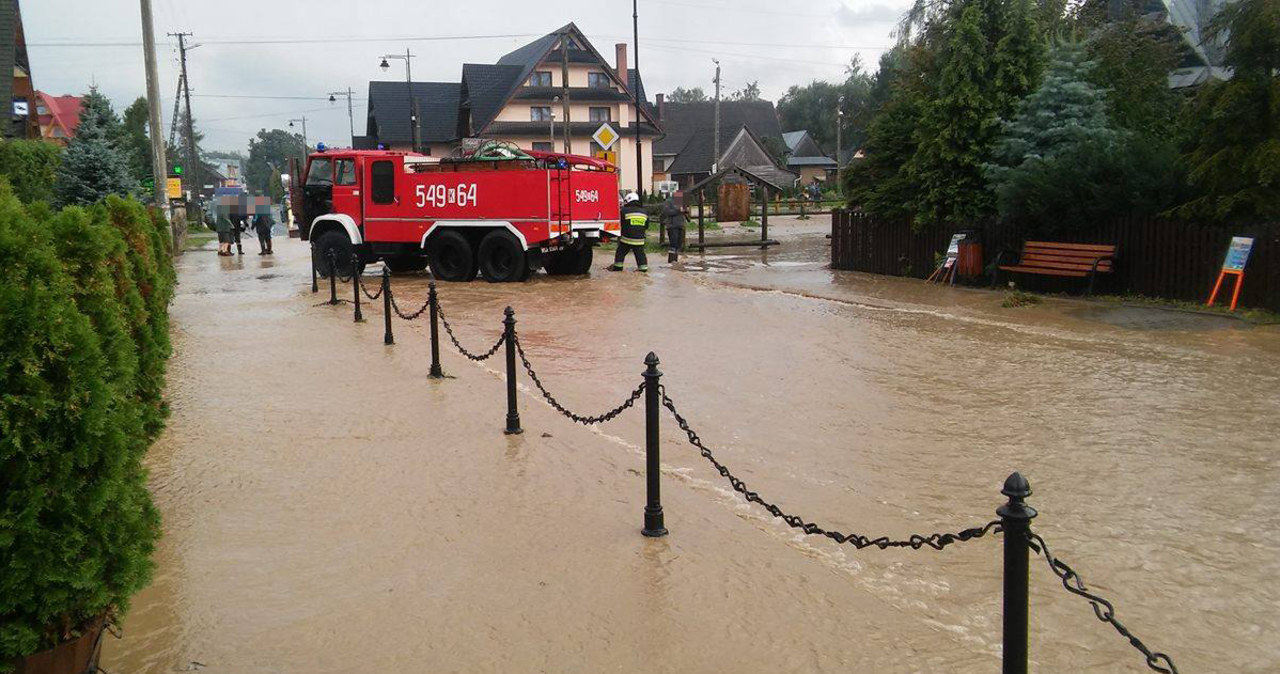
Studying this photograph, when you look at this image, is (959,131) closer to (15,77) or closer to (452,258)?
(452,258)

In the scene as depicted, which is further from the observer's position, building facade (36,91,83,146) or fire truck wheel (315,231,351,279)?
building facade (36,91,83,146)

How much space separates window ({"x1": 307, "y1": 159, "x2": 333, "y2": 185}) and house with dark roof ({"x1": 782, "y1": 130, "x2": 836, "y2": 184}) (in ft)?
239

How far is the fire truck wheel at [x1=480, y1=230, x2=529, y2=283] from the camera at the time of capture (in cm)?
2066

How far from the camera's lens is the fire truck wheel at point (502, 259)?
2066cm

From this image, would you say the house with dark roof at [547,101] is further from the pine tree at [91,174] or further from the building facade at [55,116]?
the pine tree at [91,174]

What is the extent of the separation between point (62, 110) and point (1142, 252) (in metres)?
85.2

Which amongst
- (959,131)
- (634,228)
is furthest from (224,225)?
(959,131)

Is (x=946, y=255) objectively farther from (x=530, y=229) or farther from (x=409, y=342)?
(x=409, y=342)

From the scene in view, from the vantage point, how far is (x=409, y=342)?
13.0 m

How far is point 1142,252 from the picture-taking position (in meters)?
15.9

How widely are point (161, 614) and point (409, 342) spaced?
27.3ft

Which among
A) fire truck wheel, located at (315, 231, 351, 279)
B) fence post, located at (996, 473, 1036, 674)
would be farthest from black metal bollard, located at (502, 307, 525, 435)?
fire truck wheel, located at (315, 231, 351, 279)

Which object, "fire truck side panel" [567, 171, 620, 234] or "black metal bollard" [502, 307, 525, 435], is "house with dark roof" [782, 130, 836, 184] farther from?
"black metal bollard" [502, 307, 525, 435]

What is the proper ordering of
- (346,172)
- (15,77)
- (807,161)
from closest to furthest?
(346,172) < (15,77) < (807,161)
